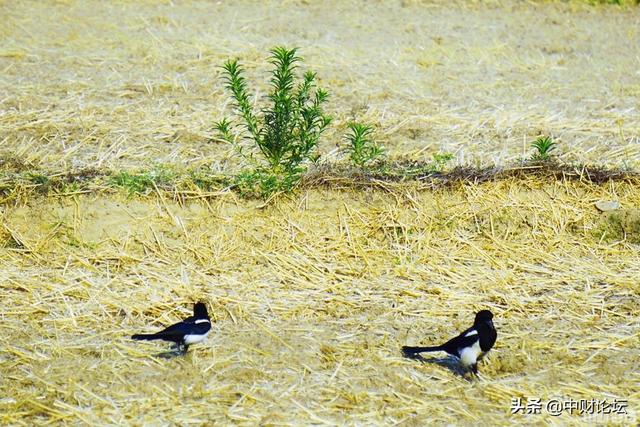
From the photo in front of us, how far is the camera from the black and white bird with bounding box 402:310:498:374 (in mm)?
5555

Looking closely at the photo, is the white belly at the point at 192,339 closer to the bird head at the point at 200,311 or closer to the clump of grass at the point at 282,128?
the bird head at the point at 200,311

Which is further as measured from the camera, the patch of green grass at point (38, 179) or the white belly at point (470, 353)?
the patch of green grass at point (38, 179)

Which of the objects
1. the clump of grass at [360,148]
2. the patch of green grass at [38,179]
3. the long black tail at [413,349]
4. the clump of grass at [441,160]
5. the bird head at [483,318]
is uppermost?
the clump of grass at [360,148]

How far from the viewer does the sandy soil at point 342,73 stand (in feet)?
28.5

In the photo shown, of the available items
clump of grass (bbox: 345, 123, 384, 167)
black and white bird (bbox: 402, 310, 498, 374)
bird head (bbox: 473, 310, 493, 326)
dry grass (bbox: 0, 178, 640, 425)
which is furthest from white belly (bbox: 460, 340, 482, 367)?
clump of grass (bbox: 345, 123, 384, 167)

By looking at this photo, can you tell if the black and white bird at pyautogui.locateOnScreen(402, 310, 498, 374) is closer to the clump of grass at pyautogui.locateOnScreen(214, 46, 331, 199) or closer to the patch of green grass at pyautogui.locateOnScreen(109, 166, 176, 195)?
the clump of grass at pyautogui.locateOnScreen(214, 46, 331, 199)

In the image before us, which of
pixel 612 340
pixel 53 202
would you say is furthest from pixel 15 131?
pixel 612 340

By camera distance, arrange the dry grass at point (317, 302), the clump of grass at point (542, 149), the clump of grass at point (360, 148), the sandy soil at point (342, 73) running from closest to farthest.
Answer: the dry grass at point (317, 302) < the clump of grass at point (360, 148) < the clump of grass at point (542, 149) < the sandy soil at point (342, 73)

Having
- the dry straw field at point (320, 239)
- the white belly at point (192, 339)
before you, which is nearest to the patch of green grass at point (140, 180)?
the dry straw field at point (320, 239)

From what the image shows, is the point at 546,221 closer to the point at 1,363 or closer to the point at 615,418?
the point at 615,418

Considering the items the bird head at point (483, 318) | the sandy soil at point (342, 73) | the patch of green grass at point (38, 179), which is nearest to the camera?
the bird head at point (483, 318)

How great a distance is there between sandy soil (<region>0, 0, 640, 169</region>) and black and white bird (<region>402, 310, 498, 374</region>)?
2.90 m

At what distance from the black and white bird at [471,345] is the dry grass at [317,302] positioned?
13 centimetres

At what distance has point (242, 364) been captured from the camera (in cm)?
569
